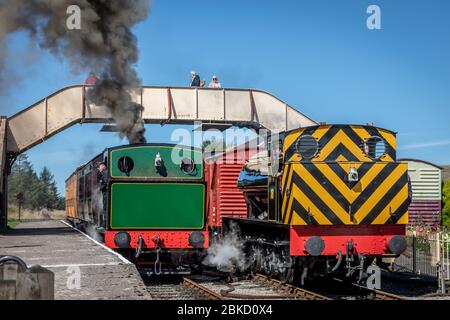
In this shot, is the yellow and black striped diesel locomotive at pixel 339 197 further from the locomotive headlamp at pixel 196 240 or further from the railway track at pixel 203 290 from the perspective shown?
the locomotive headlamp at pixel 196 240

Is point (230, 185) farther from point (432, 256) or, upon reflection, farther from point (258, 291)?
point (432, 256)

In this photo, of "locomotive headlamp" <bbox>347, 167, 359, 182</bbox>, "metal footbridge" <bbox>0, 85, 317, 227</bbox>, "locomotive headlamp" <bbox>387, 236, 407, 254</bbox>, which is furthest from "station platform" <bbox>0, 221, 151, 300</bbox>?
"metal footbridge" <bbox>0, 85, 317, 227</bbox>

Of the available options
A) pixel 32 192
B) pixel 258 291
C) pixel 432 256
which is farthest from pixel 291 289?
pixel 32 192

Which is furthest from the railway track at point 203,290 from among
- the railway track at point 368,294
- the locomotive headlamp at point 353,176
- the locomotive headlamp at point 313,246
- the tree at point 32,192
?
the tree at point 32,192

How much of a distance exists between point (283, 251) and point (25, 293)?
683 cm

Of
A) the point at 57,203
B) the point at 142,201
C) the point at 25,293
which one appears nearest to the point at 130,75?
the point at 142,201

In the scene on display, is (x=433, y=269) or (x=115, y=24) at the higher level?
(x=115, y=24)

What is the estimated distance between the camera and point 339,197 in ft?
37.0

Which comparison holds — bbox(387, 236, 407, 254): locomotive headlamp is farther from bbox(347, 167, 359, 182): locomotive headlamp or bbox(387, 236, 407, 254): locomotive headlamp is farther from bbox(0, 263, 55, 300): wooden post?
bbox(0, 263, 55, 300): wooden post

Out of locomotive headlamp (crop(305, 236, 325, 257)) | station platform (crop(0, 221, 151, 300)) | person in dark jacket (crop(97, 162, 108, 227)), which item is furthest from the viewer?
person in dark jacket (crop(97, 162, 108, 227))

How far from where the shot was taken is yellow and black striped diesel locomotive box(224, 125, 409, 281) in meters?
11.1

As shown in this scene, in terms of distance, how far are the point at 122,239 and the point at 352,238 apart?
197 inches
